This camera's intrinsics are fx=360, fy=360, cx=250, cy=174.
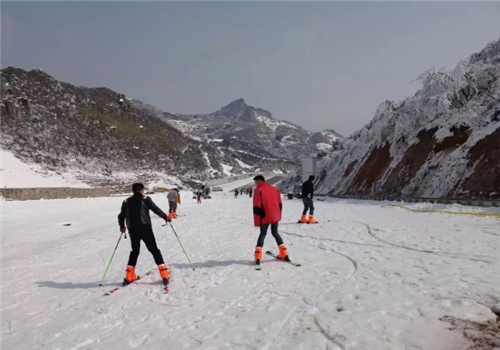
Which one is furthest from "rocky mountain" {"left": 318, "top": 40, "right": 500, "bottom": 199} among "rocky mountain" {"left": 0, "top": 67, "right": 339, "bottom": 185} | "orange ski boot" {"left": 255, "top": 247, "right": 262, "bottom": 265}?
"rocky mountain" {"left": 0, "top": 67, "right": 339, "bottom": 185}

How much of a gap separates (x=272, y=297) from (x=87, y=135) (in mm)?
92592

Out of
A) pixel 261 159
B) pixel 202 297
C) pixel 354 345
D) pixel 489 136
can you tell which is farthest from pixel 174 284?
pixel 261 159

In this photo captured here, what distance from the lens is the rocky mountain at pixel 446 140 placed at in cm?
2569

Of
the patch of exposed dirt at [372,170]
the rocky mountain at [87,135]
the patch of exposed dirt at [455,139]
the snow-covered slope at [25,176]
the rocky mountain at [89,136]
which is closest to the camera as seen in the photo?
the patch of exposed dirt at [455,139]

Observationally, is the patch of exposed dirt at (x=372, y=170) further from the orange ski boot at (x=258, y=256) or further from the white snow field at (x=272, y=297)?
the orange ski boot at (x=258, y=256)

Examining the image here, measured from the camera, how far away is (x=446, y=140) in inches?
1236

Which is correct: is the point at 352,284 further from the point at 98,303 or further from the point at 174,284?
the point at 98,303

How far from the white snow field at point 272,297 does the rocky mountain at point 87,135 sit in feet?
203

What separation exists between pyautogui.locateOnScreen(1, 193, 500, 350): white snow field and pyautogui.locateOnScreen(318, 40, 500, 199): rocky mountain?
1622 centimetres

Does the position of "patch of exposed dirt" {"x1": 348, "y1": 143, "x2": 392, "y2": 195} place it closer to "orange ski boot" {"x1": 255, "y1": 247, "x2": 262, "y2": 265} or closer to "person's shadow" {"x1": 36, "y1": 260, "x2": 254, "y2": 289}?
"person's shadow" {"x1": 36, "y1": 260, "x2": 254, "y2": 289}

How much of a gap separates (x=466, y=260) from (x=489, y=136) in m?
22.8

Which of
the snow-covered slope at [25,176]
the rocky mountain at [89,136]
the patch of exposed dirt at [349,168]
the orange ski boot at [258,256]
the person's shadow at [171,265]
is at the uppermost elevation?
the rocky mountain at [89,136]

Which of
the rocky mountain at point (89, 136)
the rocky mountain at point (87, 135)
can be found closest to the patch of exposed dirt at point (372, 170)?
the rocky mountain at point (89, 136)

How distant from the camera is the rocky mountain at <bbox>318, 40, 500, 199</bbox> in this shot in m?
25.7
